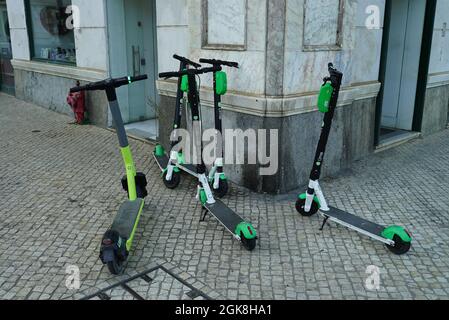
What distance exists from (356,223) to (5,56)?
11.5 metres

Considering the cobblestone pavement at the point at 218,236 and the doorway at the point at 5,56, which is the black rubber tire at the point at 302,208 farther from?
the doorway at the point at 5,56

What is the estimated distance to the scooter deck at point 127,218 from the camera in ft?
13.2

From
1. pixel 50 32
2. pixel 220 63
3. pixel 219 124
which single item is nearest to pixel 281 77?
pixel 220 63

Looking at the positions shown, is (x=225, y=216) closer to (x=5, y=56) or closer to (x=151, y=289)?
(x=151, y=289)

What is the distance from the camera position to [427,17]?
773 cm

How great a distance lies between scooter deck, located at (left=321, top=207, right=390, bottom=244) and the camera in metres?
4.20

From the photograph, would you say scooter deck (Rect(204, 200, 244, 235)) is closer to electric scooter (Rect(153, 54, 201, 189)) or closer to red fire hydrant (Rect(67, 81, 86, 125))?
electric scooter (Rect(153, 54, 201, 189))

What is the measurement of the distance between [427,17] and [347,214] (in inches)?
190

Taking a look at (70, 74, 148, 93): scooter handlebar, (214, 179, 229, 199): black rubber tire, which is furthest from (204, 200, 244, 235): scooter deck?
(70, 74, 148, 93): scooter handlebar

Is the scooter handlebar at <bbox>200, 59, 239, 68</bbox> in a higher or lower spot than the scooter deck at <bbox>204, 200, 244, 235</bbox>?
higher

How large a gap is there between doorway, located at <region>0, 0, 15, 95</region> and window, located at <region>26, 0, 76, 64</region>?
6.46ft

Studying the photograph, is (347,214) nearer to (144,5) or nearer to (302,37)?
(302,37)

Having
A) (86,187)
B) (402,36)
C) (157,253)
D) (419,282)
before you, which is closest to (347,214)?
(419,282)

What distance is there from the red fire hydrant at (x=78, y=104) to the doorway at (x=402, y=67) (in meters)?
5.58
